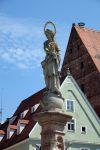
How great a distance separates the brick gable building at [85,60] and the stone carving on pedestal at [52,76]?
23848 millimetres

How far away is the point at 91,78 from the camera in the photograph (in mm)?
39250

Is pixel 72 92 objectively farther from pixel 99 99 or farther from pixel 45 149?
pixel 45 149

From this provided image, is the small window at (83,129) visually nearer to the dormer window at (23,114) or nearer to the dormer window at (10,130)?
the dormer window at (10,130)

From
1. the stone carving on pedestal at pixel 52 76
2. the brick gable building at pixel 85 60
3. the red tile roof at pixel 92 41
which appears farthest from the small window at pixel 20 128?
the stone carving on pedestal at pixel 52 76

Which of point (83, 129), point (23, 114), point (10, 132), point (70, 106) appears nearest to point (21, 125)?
point (10, 132)

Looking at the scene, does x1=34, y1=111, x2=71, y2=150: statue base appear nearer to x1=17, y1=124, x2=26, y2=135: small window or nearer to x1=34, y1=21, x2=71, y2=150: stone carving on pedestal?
x1=34, y1=21, x2=71, y2=150: stone carving on pedestal

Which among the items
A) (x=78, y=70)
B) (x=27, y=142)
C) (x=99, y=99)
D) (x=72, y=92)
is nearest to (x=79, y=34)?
(x=78, y=70)

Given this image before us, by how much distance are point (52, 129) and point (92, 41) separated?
102 feet

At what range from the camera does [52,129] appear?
12086 millimetres

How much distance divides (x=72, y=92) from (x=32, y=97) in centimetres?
596

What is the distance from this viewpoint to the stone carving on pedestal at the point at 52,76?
40.4 ft

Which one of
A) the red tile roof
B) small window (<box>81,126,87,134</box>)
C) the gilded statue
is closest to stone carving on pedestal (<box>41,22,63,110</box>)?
the gilded statue

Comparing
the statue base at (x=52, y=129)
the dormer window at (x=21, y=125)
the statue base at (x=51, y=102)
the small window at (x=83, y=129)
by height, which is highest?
the dormer window at (x=21, y=125)

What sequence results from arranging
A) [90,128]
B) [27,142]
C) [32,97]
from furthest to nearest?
1. [32,97]
2. [90,128]
3. [27,142]
